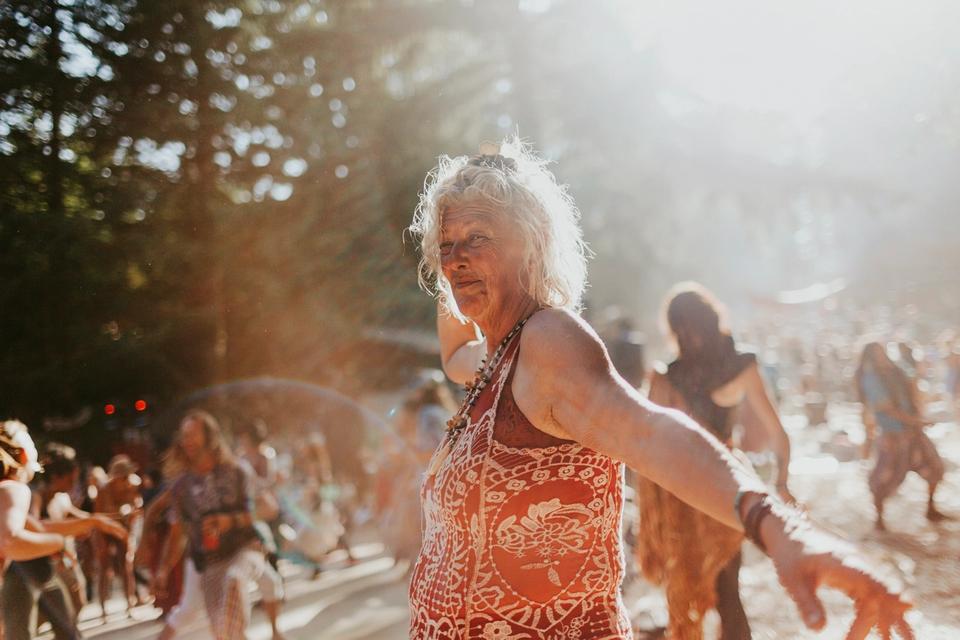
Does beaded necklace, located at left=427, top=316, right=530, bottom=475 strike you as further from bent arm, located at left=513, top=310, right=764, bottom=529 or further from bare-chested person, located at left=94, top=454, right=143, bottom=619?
bare-chested person, located at left=94, top=454, right=143, bottom=619

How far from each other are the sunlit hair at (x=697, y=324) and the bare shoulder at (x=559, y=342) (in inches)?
124

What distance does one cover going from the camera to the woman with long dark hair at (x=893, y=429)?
831 cm

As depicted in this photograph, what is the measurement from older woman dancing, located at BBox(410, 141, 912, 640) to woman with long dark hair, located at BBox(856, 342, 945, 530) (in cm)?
745

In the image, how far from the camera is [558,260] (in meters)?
1.89

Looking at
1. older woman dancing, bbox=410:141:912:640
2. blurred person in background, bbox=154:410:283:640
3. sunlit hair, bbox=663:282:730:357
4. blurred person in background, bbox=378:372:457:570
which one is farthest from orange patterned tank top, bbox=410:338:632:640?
blurred person in background, bbox=378:372:457:570

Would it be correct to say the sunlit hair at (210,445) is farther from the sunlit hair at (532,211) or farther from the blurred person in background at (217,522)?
the sunlit hair at (532,211)

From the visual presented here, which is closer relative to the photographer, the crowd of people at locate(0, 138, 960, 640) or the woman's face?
the crowd of people at locate(0, 138, 960, 640)

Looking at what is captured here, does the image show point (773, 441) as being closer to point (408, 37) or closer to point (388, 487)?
point (388, 487)

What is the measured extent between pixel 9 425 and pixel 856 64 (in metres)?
22.5

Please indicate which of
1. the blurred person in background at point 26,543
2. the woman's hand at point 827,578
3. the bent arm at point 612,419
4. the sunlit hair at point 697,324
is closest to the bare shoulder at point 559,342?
the bent arm at point 612,419

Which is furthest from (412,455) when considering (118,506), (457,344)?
(457,344)

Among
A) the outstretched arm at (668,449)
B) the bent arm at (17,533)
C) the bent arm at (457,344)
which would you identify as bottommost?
the bent arm at (17,533)

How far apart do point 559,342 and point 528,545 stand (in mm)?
409

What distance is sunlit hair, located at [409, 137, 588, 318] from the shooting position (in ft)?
6.03
